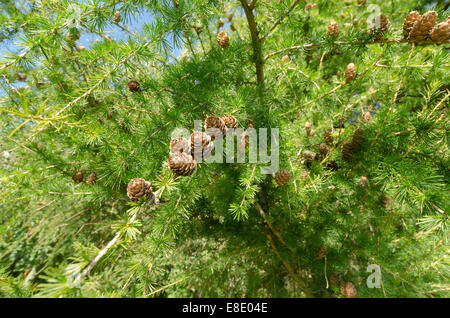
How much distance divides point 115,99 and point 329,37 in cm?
84

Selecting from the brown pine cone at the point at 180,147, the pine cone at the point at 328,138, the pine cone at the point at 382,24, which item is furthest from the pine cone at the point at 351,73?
the brown pine cone at the point at 180,147

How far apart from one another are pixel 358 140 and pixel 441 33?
34 centimetres

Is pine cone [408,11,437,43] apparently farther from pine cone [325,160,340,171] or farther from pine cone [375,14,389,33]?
pine cone [325,160,340,171]

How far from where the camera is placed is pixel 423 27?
54cm

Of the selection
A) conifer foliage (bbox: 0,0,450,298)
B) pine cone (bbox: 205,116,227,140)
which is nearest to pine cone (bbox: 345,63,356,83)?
conifer foliage (bbox: 0,0,450,298)

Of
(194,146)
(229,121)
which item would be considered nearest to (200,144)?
(194,146)

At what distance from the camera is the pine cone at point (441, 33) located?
20.2 inches

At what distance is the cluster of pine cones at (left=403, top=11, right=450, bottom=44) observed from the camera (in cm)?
52

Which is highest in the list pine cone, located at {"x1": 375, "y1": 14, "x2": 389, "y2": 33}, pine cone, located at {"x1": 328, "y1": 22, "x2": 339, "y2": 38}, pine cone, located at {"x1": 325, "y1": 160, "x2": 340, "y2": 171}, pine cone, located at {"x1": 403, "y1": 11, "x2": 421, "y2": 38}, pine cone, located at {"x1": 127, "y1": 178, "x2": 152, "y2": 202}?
pine cone, located at {"x1": 328, "y1": 22, "x2": 339, "y2": 38}

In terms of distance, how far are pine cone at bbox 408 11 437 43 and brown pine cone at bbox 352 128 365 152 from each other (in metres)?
0.28

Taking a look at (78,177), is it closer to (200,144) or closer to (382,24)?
(200,144)

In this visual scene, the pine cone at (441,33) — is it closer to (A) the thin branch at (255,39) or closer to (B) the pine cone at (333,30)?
(B) the pine cone at (333,30)

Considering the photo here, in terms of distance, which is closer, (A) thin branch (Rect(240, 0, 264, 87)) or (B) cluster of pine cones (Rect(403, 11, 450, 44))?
(B) cluster of pine cones (Rect(403, 11, 450, 44))
